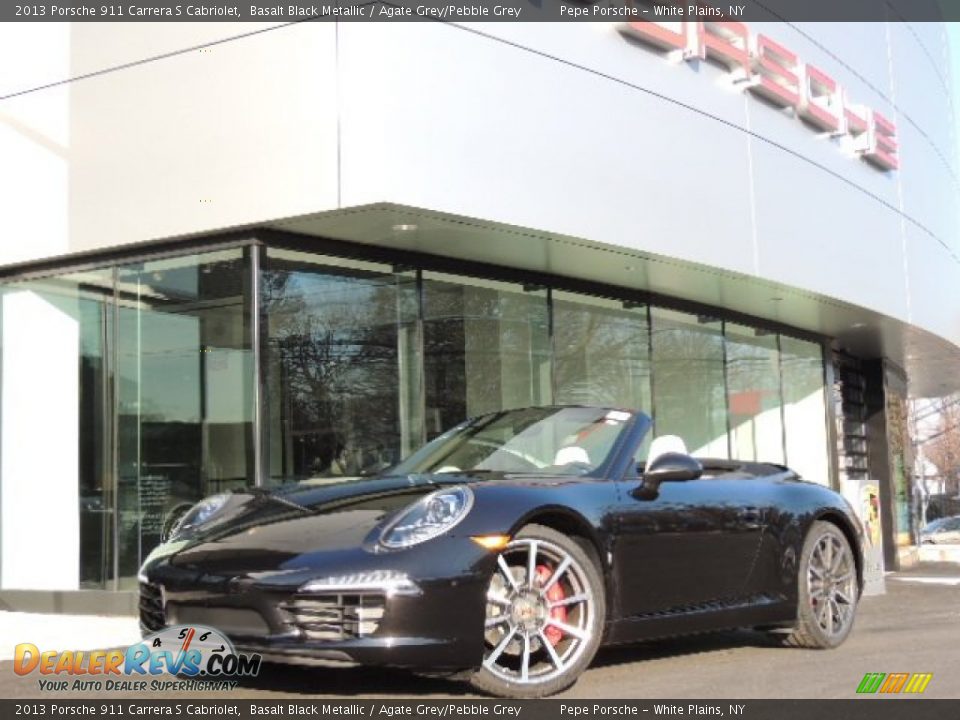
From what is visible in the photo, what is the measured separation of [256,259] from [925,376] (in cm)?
1885

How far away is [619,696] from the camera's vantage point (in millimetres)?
4992

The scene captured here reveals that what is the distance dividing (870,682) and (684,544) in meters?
1.08

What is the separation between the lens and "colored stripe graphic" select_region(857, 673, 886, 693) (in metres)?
5.43

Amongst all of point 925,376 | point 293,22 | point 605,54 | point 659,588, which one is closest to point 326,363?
point 293,22

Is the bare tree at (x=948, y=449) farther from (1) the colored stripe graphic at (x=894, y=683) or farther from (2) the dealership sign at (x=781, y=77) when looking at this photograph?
(1) the colored stripe graphic at (x=894, y=683)

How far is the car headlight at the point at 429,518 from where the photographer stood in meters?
4.65

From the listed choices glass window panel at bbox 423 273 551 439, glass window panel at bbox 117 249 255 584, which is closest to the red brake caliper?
glass window panel at bbox 117 249 255 584

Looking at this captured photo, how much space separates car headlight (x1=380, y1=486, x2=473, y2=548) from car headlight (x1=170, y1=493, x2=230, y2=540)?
1.24 m

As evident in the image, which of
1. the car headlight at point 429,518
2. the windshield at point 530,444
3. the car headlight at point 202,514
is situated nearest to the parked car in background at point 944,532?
the windshield at point 530,444

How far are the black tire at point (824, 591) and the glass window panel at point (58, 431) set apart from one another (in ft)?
21.6

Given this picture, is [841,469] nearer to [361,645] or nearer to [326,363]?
[326,363]

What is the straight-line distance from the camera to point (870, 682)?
18.4 ft

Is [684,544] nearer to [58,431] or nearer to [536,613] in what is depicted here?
[536,613]

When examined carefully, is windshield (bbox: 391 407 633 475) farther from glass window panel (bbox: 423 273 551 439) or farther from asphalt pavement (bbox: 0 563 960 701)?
glass window panel (bbox: 423 273 551 439)
